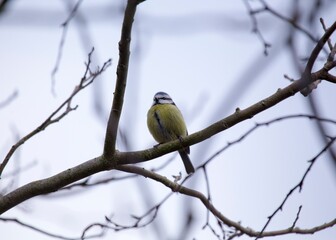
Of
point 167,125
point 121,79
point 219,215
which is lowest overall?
point 219,215

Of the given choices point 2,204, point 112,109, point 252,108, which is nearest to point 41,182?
point 2,204

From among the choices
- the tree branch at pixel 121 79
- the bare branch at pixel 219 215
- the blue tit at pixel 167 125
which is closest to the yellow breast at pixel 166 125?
the blue tit at pixel 167 125

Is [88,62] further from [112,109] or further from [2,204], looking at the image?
[2,204]

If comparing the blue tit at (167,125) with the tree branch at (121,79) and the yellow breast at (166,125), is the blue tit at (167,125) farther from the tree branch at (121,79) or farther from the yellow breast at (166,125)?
the tree branch at (121,79)

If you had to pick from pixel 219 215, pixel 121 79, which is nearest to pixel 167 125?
pixel 219 215

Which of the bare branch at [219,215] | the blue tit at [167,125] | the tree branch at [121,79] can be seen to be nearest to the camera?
the tree branch at [121,79]

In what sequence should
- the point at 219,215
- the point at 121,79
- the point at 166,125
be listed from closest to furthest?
the point at 121,79 < the point at 219,215 < the point at 166,125

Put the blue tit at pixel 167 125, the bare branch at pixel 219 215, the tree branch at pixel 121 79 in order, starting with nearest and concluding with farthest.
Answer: the tree branch at pixel 121 79, the bare branch at pixel 219 215, the blue tit at pixel 167 125

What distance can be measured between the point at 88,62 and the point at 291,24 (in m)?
1.95

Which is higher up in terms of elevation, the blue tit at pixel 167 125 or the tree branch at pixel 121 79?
the blue tit at pixel 167 125

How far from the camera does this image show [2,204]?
133 inches

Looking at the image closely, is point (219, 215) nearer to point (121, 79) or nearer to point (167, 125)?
point (121, 79)

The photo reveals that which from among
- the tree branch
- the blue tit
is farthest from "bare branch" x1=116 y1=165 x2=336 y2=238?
the blue tit

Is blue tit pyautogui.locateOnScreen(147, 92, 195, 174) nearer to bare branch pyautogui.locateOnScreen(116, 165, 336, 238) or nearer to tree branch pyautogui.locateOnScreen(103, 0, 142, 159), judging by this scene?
bare branch pyautogui.locateOnScreen(116, 165, 336, 238)
